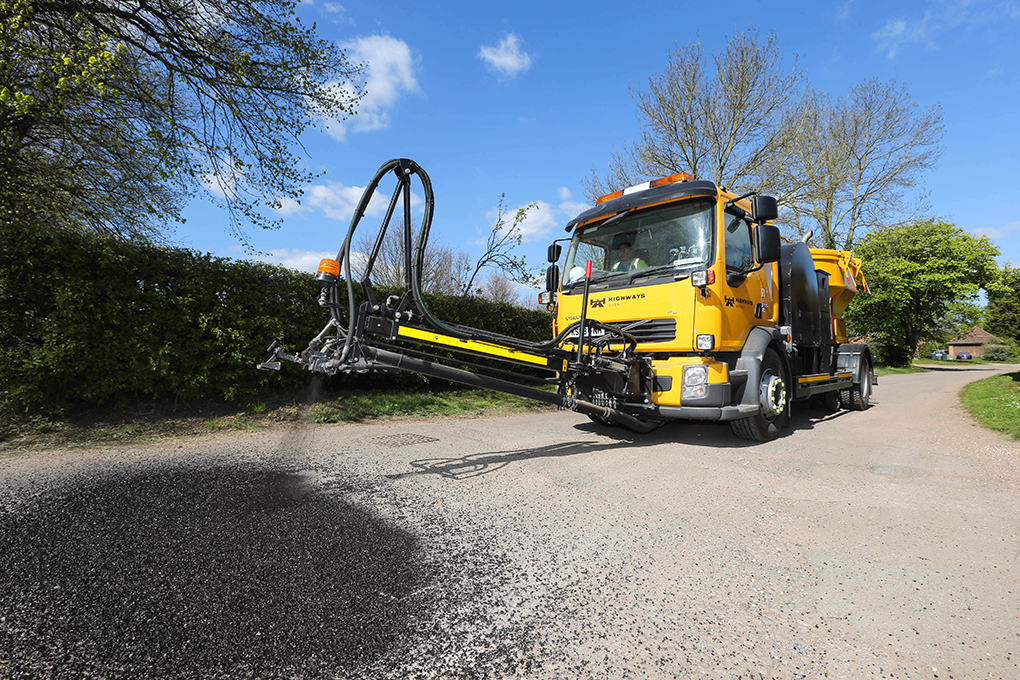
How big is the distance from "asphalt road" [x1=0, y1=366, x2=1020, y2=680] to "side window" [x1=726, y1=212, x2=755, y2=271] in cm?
222

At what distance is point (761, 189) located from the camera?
716 inches

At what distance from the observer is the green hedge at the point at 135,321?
5.72m

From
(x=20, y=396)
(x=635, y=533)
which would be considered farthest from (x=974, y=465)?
(x=20, y=396)

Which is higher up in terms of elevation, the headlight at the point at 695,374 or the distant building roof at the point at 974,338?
the distant building roof at the point at 974,338

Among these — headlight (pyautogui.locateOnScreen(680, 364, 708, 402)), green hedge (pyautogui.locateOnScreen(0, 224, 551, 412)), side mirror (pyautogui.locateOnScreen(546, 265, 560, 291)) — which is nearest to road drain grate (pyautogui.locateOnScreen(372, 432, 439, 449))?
green hedge (pyautogui.locateOnScreen(0, 224, 551, 412))

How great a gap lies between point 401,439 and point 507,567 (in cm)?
370

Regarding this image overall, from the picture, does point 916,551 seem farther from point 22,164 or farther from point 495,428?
point 22,164

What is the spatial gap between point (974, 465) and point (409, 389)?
7707mm

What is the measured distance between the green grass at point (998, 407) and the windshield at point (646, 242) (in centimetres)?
453

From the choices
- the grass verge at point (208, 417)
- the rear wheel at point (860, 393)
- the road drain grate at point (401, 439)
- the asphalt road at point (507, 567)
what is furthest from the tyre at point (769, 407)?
the grass verge at point (208, 417)

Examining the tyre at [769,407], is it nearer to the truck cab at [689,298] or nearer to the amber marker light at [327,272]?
the truck cab at [689,298]

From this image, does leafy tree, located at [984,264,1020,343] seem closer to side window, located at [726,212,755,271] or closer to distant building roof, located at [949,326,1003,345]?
distant building roof, located at [949,326,1003,345]

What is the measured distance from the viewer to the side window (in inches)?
223

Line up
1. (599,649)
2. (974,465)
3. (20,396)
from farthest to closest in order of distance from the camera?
(20,396)
(974,465)
(599,649)
